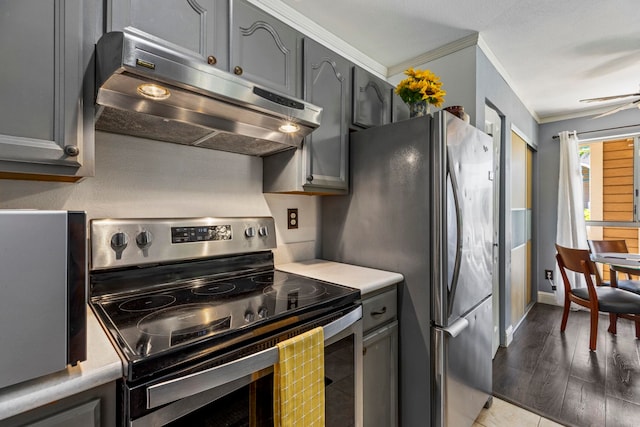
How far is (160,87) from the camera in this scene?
93cm

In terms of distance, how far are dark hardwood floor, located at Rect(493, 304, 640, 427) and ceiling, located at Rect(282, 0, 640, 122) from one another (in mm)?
2490

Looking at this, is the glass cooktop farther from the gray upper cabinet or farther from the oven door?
the gray upper cabinet

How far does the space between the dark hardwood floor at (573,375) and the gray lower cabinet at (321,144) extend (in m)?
1.91

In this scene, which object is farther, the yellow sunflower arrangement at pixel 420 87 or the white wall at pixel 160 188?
the yellow sunflower arrangement at pixel 420 87

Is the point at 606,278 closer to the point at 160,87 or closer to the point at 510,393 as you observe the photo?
the point at 510,393

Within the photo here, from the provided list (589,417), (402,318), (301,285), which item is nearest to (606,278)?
(589,417)

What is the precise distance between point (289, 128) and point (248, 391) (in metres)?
1.04

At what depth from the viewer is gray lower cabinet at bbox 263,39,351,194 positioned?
1.57m

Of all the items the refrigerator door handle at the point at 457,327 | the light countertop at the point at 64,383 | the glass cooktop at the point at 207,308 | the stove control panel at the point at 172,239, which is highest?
the stove control panel at the point at 172,239

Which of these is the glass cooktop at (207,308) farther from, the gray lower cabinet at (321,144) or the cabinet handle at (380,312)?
the gray lower cabinet at (321,144)

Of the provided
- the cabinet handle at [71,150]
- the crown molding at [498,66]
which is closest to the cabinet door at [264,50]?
the cabinet handle at [71,150]

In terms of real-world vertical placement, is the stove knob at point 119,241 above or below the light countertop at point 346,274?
above

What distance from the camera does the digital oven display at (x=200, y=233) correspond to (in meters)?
1.33

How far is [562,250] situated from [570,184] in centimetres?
136
